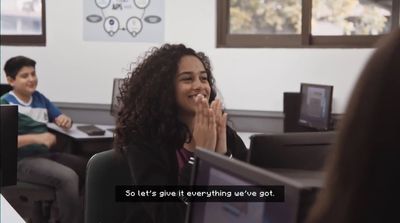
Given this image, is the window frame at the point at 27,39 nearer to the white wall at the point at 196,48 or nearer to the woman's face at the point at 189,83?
the white wall at the point at 196,48

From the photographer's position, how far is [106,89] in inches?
177

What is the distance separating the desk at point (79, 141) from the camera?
11.8 ft

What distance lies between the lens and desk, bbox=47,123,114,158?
11.8ft

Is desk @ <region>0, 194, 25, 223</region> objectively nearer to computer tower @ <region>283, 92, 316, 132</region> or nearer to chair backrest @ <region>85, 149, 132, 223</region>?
chair backrest @ <region>85, 149, 132, 223</region>

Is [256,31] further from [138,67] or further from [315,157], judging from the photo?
[315,157]

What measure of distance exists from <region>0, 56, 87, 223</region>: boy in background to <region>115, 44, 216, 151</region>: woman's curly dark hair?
4.57ft

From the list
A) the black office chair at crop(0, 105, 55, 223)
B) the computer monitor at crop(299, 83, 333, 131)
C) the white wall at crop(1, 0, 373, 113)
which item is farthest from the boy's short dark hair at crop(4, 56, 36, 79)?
the computer monitor at crop(299, 83, 333, 131)

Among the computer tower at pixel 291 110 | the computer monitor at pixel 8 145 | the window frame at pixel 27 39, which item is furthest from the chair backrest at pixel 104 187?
the window frame at pixel 27 39

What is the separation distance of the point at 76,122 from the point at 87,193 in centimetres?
305

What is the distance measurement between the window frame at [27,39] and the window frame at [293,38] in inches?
60.8

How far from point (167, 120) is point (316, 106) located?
6.58 feet

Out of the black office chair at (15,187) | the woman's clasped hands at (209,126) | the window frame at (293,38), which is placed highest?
the window frame at (293,38)

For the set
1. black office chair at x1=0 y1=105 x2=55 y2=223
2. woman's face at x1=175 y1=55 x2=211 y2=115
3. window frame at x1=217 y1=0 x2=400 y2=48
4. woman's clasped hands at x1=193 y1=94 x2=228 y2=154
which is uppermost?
window frame at x1=217 y1=0 x2=400 y2=48

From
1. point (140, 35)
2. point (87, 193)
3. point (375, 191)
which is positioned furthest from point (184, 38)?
point (375, 191)
